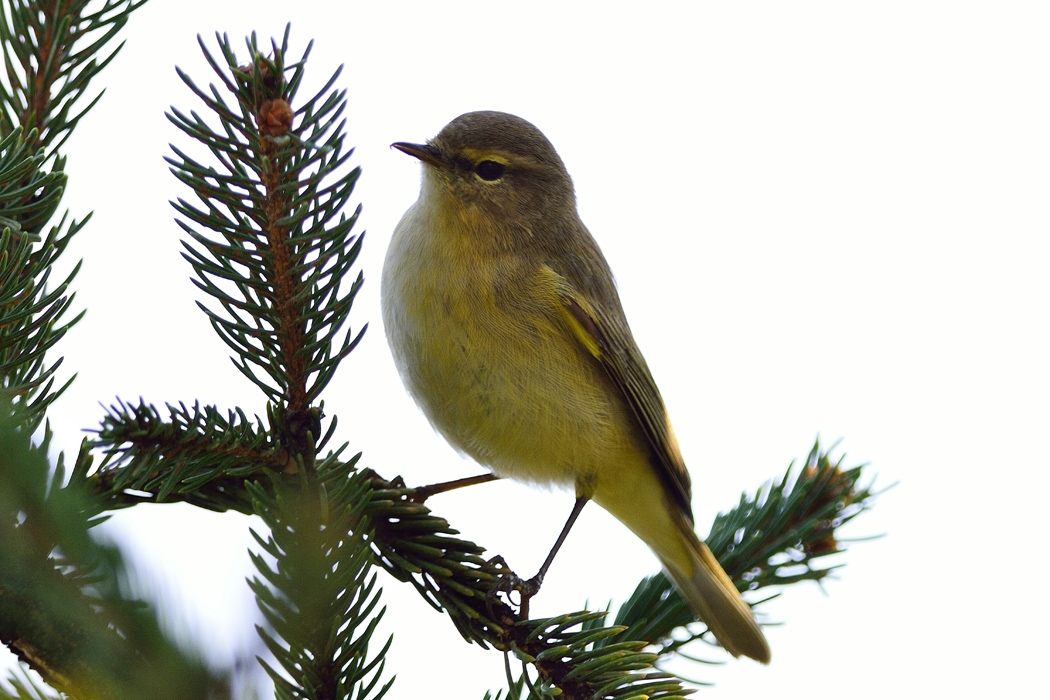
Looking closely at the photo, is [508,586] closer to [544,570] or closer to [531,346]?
[544,570]

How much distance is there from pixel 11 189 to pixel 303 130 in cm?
64

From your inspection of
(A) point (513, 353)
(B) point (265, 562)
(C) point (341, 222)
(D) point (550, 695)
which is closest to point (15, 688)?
(B) point (265, 562)

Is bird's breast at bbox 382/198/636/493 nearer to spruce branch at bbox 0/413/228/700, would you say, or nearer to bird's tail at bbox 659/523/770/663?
bird's tail at bbox 659/523/770/663

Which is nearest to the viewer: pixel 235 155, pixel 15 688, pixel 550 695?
pixel 15 688

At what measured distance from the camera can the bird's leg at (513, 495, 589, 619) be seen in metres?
2.23

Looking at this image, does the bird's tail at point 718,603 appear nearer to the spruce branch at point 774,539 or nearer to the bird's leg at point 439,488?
the spruce branch at point 774,539

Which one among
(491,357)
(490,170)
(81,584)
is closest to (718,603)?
(491,357)

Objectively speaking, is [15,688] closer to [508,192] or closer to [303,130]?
[303,130]

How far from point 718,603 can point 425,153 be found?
1933mm

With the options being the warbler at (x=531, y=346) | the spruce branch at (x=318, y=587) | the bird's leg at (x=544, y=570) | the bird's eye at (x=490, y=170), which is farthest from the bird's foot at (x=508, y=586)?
the bird's eye at (x=490, y=170)

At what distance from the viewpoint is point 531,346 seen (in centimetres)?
319

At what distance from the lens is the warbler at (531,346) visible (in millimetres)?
3027

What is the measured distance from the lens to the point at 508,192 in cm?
368

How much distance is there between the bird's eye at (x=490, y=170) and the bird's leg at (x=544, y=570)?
1311mm
